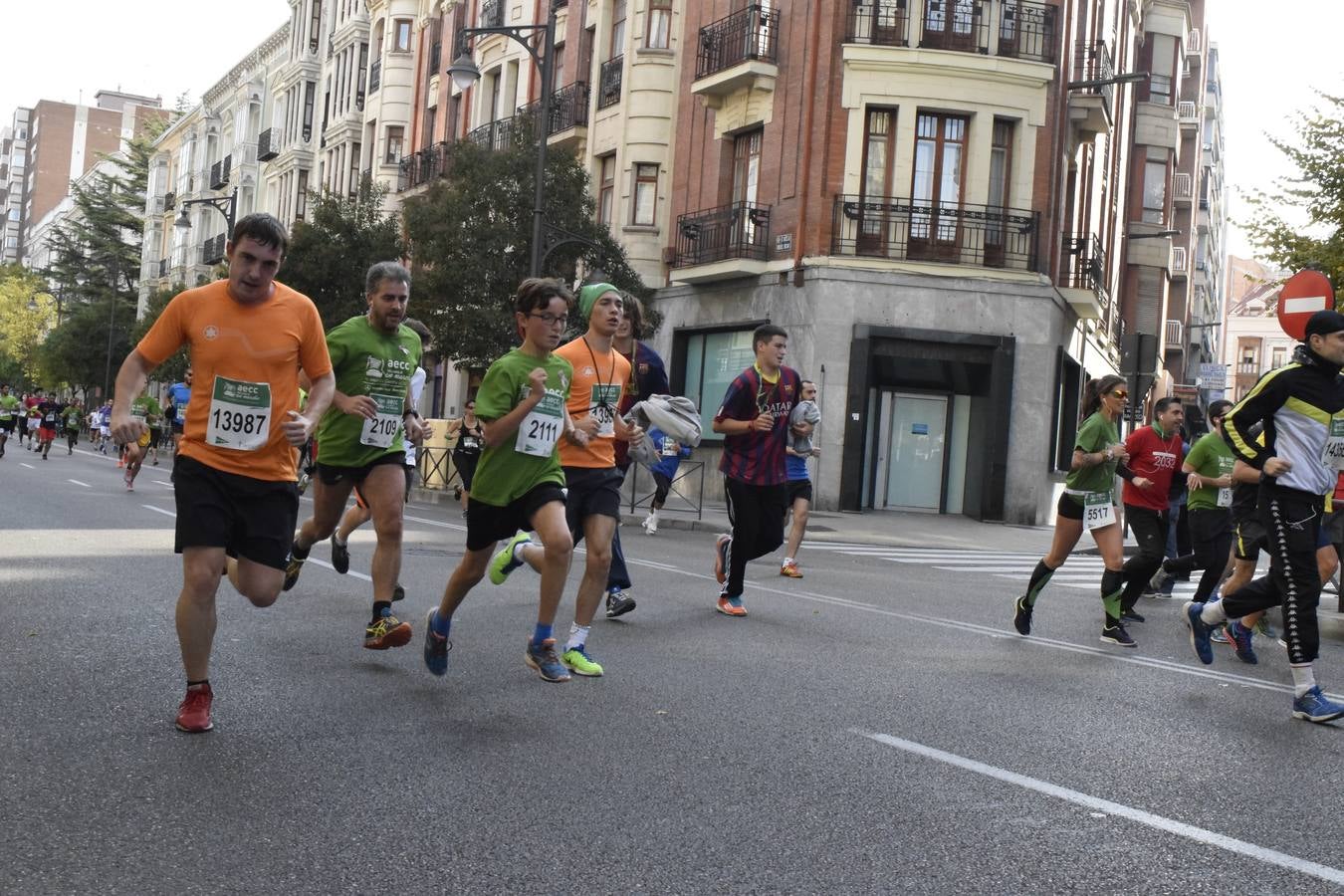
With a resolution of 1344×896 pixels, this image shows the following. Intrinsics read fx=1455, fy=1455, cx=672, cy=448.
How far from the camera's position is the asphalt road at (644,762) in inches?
156

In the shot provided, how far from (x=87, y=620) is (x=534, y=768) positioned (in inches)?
161

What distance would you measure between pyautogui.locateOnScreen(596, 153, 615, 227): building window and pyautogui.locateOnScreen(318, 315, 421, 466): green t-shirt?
26158mm

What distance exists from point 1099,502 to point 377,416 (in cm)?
488

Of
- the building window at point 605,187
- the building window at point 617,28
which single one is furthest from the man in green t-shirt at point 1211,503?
the building window at point 617,28

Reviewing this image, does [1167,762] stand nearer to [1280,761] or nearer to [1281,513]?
[1280,761]

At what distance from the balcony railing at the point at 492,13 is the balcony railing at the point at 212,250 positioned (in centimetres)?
3034

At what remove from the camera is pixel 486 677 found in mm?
6754

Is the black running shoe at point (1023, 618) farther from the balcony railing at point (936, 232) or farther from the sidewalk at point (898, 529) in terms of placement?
the balcony railing at point (936, 232)

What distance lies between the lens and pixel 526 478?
21.3ft

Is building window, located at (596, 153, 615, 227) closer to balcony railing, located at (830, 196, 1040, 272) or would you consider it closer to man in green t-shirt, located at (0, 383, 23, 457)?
balcony railing, located at (830, 196, 1040, 272)

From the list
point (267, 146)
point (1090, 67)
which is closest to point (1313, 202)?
point (1090, 67)

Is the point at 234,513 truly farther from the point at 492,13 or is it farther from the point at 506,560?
the point at 492,13

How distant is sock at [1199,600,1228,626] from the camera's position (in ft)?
26.2

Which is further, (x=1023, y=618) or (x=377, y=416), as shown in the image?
(x=1023, y=618)
